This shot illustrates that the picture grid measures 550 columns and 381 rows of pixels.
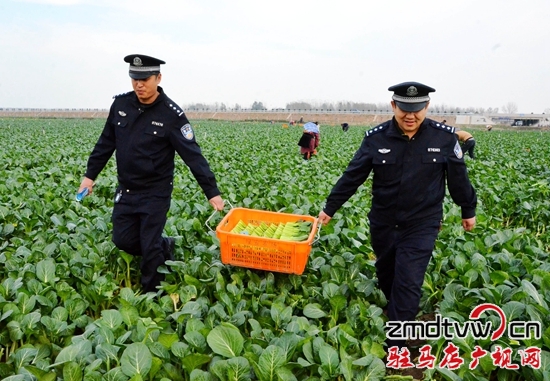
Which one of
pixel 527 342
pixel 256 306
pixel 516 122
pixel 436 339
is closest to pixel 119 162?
pixel 256 306

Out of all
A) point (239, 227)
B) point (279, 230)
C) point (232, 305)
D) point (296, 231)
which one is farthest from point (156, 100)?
point (232, 305)

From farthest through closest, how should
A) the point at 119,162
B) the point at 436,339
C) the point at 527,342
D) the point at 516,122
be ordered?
the point at 516,122, the point at 119,162, the point at 436,339, the point at 527,342

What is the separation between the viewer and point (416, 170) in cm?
323

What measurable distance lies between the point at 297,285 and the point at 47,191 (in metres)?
4.88

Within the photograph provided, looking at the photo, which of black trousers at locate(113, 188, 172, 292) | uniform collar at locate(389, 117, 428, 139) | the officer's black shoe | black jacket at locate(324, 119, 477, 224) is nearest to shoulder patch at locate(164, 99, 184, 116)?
black trousers at locate(113, 188, 172, 292)

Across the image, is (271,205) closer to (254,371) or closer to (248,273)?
(248,273)

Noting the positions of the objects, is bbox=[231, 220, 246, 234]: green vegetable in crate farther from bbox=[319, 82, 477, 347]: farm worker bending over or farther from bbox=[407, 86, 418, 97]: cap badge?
bbox=[407, 86, 418, 97]: cap badge

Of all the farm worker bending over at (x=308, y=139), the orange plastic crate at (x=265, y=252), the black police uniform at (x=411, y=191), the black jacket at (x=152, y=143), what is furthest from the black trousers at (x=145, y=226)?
the farm worker bending over at (x=308, y=139)

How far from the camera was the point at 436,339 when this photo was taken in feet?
10.00

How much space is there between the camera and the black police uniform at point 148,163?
12.4 ft

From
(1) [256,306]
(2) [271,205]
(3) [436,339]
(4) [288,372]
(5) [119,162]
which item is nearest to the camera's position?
(4) [288,372]

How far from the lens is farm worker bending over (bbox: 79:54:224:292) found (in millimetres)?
3771
